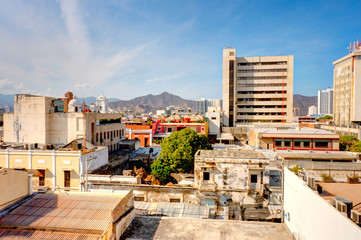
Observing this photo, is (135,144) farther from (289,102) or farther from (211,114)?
(289,102)

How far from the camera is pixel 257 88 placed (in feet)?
255

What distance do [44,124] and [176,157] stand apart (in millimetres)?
20238

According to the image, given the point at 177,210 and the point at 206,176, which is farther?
the point at 206,176

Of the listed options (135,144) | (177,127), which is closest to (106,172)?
(135,144)

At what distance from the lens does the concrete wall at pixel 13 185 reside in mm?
12136

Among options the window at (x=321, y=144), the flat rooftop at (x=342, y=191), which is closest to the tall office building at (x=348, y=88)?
the window at (x=321, y=144)

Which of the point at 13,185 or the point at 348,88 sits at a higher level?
the point at 348,88

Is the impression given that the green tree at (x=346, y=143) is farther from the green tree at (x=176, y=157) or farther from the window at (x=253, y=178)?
the window at (x=253, y=178)

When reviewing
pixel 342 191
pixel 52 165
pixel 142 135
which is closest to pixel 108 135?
pixel 52 165

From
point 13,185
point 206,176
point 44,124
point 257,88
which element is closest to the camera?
point 13,185

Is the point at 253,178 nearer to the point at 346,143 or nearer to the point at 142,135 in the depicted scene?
the point at 142,135

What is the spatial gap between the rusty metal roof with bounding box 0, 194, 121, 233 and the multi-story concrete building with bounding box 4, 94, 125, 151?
20.7 meters

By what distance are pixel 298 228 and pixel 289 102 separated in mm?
73152

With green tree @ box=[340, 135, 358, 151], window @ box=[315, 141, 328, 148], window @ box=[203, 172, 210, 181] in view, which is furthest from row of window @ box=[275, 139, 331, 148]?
window @ box=[203, 172, 210, 181]
